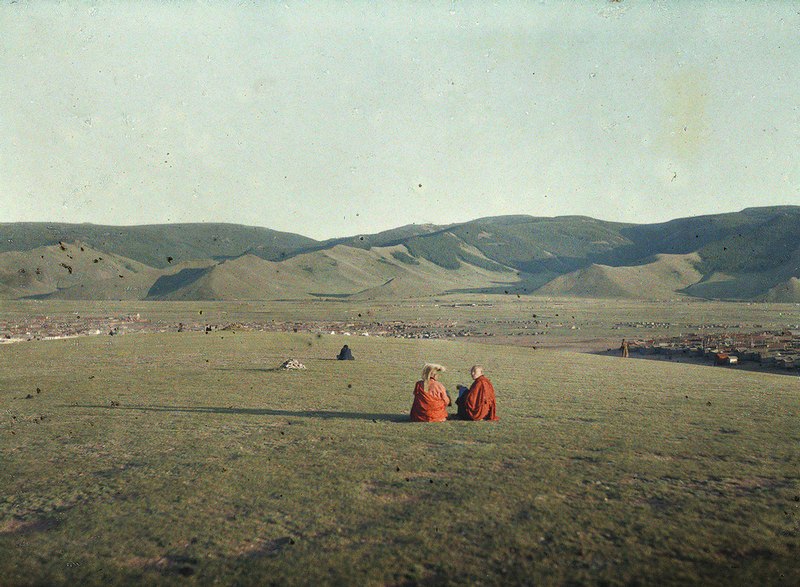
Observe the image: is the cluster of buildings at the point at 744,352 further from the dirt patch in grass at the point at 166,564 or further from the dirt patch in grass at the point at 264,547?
the dirt patch in grass at the point at 166,564

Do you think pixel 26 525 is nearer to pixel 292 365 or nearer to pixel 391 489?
pixel 391 489

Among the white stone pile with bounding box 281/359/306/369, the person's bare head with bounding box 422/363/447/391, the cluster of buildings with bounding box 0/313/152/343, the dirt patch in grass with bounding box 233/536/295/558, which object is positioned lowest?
the cluster of buildings with bounding box 0/313/152/343

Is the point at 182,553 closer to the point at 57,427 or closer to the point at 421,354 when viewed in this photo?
the point at 57,427

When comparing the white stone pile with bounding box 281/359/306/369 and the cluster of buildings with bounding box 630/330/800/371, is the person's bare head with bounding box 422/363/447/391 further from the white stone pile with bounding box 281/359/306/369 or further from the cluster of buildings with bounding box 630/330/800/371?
the cluster of buildings with bounding box 630/330/800/371

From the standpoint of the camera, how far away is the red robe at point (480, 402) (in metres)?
12.7

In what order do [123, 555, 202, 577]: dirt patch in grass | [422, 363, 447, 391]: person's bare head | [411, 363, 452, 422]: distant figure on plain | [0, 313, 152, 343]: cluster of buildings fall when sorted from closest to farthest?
[123, 555, 202, 577]: dirt patch in grass
[422, 363, 447, 391]: person's bare head
[411, 363, 452, 422]: distant figure on plain
[0, 313, 152, 343]: cluster of buildings

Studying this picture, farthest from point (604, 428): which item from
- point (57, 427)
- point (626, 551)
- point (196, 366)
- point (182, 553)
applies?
point (196, 366)

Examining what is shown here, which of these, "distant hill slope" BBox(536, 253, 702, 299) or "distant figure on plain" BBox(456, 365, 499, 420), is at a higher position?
"distant hill slope" BBox(536, 253, 702, 299)

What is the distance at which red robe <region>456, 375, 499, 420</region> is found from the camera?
501 inches

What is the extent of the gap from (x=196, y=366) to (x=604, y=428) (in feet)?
52.4

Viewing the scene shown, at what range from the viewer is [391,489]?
8328mm

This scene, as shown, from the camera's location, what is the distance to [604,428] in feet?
39.8

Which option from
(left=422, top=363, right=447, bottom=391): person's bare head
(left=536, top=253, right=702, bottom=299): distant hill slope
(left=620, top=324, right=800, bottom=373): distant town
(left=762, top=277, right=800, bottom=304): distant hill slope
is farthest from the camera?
(left=536, top=253, right=702, bottom=299): distant hill slope

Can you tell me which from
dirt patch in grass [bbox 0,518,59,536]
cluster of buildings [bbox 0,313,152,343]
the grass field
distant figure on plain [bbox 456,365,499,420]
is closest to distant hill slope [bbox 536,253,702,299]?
cluster of buildings [bbox 0,313,152,343]
